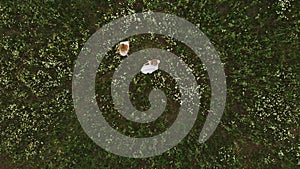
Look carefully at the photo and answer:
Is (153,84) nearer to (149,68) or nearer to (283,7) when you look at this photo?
(149,68)

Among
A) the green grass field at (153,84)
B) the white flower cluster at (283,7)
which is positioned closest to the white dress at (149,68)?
the green grass field at (153,84)

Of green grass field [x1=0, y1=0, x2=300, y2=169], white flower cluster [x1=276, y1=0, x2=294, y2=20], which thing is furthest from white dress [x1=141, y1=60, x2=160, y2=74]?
white flower cluster [x1=276, y1=0, x2=294, y2=20]

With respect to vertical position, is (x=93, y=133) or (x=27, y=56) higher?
(x=27, y=56)

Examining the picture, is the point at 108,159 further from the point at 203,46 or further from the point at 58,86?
the point at 203,46

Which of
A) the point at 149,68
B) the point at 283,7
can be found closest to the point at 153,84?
the point at 149,68

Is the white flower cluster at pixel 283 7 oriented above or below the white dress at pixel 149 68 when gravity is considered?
above

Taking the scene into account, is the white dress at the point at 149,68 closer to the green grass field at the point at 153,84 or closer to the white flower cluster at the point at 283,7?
the green grass field at the point at 153,84

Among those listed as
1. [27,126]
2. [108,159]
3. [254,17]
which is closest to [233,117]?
[254,17]

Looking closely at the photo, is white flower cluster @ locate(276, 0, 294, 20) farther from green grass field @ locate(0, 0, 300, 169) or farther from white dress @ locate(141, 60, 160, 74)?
white dress @ locate(141, 60, 160, 74)
